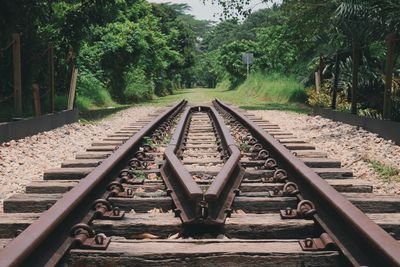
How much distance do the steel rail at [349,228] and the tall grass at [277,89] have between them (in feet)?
56.6

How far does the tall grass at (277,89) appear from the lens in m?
21.0

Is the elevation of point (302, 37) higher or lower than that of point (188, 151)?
higher

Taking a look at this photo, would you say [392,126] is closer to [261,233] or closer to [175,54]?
[261,233]

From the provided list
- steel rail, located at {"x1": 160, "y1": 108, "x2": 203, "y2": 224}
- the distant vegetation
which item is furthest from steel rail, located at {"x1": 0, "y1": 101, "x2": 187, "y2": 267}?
the distant vegetation

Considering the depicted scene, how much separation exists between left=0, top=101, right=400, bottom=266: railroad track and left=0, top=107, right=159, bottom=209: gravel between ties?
0.68 metres

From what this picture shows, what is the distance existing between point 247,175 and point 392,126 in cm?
364

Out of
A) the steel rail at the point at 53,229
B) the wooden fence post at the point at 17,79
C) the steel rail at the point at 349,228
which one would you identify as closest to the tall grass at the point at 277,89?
the wooden fence post at the point at 17,79

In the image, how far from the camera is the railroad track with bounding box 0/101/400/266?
7.76 ft

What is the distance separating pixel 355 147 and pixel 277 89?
16.5 meters

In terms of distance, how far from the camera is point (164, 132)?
26.1 feet

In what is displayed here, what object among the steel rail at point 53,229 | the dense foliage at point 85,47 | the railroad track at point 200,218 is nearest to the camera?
the steel rail at point 53,229

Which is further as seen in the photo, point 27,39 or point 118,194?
point 27,39

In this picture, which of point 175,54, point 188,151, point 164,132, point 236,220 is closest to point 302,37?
point 164,132

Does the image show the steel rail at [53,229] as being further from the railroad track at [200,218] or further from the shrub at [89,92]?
the shrub at [89,92]
